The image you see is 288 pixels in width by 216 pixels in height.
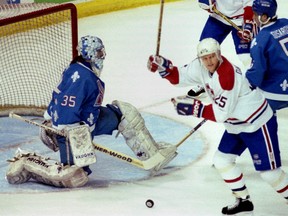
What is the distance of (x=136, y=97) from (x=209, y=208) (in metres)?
1.97

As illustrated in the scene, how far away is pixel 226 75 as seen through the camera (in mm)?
4605

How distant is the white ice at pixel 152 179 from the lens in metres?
→ 4.97

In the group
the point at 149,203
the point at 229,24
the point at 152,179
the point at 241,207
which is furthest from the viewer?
the point at 229,24

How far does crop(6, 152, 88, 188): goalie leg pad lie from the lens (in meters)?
5.18

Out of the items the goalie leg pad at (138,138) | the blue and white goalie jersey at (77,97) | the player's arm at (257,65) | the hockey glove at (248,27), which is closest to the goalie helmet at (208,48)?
the player's arm at (257,65)

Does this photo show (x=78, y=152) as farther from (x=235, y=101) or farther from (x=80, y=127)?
(x=235, y=101)

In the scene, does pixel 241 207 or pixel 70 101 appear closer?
pixel 241 207

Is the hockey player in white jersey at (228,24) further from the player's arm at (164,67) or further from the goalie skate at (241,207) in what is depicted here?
the goalie skate at (241,207)

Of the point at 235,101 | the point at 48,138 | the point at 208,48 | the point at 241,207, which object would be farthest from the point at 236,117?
the point at 48,138

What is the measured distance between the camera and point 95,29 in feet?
27.2

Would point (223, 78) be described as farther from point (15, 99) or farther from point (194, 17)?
point (194, 17)

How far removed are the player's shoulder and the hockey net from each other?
1717 millimetres

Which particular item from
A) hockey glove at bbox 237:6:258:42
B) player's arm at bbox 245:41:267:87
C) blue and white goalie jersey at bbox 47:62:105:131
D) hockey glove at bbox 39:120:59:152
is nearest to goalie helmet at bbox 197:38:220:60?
player's arm at bbox 245:41:267:87

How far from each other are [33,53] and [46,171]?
2.01m
